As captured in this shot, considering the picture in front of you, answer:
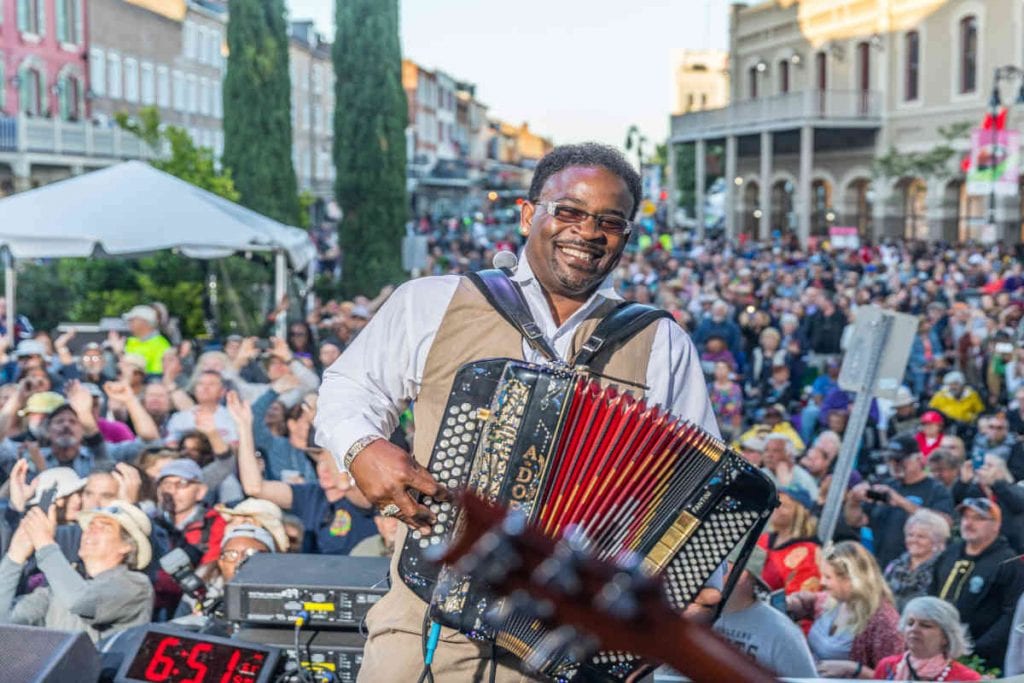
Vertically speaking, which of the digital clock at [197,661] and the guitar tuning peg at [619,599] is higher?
the guitar tuning peg at [619,599]

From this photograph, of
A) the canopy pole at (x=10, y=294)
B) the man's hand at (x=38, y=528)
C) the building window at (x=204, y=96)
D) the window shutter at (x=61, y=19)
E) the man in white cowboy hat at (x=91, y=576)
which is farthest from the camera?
the building window at (x=204, y=96)

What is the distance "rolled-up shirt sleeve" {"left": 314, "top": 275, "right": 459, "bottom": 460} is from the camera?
126 inches

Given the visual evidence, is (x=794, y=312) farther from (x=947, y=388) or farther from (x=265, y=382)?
(x=265, y=382)

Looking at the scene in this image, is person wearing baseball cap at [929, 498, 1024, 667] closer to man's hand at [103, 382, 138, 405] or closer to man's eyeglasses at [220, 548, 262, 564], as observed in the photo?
man's eyeglasses at [220, 548, 262, 564]

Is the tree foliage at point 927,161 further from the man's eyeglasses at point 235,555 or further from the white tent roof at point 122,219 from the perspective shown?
the man's eyeglasses at point 235,555

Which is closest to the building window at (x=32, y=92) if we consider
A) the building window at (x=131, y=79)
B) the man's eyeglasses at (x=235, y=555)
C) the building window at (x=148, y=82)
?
the building window at (x=131, y=79)

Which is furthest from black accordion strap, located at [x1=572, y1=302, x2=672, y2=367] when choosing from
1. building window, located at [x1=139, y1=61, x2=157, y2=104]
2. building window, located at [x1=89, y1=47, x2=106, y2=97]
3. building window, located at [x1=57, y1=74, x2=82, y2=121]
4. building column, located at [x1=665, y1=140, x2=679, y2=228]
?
building column, located at [x1=665, y1=140, x2=679, y2=228]

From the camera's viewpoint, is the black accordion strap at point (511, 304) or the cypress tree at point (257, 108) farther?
the cypress tree at point (257, 108)

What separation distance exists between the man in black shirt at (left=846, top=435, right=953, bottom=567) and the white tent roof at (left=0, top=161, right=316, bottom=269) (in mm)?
7016

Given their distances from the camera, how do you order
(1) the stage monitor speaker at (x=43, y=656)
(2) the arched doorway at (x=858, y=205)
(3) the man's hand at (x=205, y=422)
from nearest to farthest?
(1) the stage monitor speaker at (x=43, y=656)
(3) the man's hand at (x=205, y=422)
(2) the arched doorway at (x=858, y=205)

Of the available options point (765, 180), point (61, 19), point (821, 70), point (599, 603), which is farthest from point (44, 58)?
point (599, 603)

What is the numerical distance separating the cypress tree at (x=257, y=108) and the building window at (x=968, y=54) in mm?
23190

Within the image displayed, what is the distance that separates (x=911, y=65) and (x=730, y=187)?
8.42m

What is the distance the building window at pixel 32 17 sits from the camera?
1592 inches
